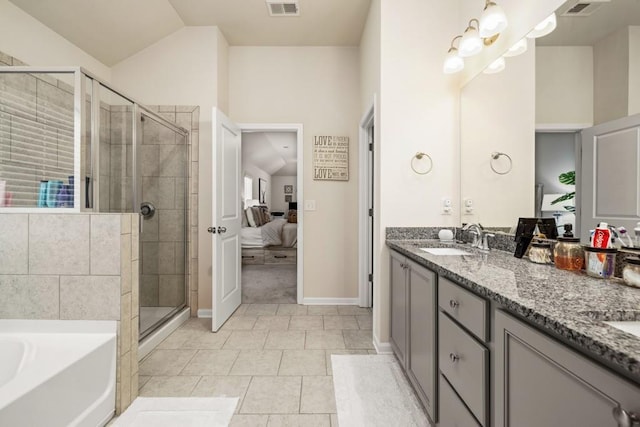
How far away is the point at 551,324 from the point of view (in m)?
0.68

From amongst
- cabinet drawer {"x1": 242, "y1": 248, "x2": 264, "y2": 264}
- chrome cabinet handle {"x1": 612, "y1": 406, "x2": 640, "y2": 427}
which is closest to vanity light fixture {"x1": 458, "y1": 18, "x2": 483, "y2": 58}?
chrome cabinet handle {"x1": 612, "y1": 406, "x2": 640, "y2": 427}

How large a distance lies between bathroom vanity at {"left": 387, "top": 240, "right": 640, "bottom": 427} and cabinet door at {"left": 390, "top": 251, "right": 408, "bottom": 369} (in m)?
0.16

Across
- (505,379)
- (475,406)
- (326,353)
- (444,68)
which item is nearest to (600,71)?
(444,68)

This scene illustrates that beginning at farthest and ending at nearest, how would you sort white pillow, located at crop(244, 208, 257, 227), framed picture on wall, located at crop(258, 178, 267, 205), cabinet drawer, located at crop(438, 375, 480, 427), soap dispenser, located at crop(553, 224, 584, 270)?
framed picture on wall, located at crop(258, 178, 267, 205)
white pillow, located at crop(244, 208, 257, 227)
soap dispenser, located at crop(553, 224, 584, 270)
cabinet drawer, located at crop(438, 375, 480, 427)

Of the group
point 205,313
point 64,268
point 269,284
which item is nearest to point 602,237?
point 64,268

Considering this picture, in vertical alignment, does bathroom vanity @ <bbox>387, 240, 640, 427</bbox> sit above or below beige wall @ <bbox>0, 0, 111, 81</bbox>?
below

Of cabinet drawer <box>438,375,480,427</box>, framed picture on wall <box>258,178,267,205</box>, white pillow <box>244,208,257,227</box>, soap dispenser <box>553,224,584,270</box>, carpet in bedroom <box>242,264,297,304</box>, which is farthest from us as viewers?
framed picture on wall <box>258,178,267,205</box>

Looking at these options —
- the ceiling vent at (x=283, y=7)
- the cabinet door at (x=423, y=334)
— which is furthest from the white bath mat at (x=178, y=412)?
the ceiling vent at (x=283, y=7)

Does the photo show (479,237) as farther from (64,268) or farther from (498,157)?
(64,268)

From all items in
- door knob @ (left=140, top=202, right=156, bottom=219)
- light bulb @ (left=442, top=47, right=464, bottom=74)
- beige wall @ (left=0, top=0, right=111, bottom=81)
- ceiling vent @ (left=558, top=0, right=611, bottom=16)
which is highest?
beige wall @ (left=0, top=0, right=111, bottom=81)

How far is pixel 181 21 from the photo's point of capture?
295 centimetres

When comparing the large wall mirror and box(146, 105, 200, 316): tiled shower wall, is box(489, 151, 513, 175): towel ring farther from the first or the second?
box(146, 105, 200, 316): tiled shower wall

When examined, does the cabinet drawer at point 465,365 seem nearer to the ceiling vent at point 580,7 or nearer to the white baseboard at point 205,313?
the ceiling vent at point 580,7

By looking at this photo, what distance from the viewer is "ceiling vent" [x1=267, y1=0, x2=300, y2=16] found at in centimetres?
264
